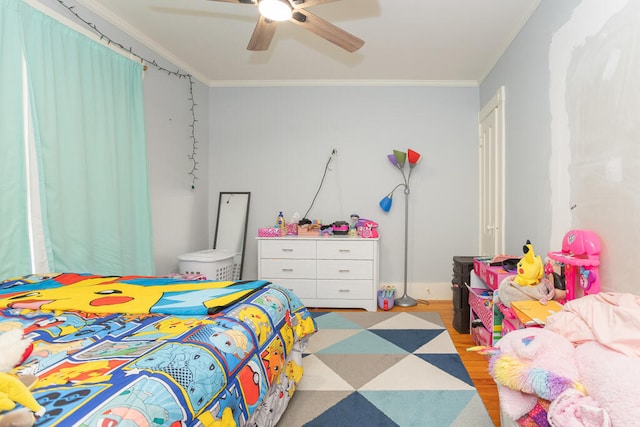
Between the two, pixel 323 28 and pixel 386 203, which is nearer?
pixel 323 28

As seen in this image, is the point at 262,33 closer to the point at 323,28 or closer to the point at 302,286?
the point at 323,28

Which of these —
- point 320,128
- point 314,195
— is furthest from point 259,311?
point 320,128

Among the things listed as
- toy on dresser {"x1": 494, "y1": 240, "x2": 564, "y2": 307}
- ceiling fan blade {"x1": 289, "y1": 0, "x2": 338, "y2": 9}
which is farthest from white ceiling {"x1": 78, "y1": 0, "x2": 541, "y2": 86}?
toy on dresser {"x1": 494, "y1": 240, "x2": 564, "y2": 307}

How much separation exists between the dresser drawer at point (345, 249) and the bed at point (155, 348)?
1.60m

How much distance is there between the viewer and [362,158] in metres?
3.92

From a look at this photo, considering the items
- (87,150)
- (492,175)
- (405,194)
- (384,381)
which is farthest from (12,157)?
(492,175)

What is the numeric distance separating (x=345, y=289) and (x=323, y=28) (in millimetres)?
2350

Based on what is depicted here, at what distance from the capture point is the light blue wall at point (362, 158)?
384 cm

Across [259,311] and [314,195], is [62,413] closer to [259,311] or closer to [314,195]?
[259,311]

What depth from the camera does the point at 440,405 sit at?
1794 millimetres

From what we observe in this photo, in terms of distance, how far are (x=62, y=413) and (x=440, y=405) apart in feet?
5.60

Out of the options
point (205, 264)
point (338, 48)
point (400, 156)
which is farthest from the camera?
point (400, 156)

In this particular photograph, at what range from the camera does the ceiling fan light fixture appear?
178cm

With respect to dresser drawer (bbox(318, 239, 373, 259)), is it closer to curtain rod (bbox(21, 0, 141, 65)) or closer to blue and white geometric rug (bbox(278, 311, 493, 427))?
blue and white geometric rug (bbox(278, 311, 493, 427))
